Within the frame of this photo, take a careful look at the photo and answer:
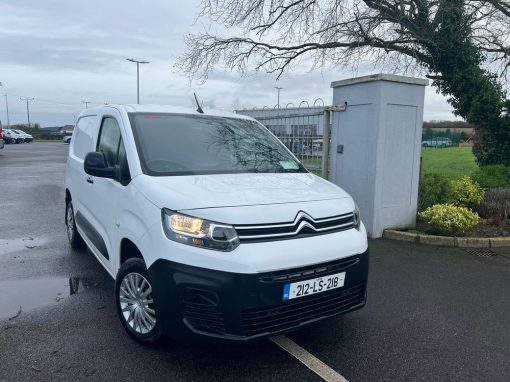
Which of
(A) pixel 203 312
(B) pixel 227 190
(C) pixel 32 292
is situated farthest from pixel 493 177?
(C) pixel 32 292

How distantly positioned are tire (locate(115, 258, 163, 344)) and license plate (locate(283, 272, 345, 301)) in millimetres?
938

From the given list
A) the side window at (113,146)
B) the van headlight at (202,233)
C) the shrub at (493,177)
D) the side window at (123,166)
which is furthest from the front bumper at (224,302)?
the shrub at (493,177)

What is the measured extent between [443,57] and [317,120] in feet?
18.2

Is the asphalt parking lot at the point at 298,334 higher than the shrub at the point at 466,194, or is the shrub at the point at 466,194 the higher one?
the shrub at the point at 466,194

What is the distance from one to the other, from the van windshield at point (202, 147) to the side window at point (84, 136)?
1189 mm

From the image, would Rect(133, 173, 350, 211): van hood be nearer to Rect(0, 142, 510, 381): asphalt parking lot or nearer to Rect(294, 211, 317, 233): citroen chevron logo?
Rect(294, 211, 317, 233): citroen chevron logo

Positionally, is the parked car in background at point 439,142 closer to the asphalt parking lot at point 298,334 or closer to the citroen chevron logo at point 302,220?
the asphalt parking lot at point 298,334

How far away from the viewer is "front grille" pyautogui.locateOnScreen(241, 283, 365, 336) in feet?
9.13

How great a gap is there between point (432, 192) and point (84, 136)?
19.2 feet

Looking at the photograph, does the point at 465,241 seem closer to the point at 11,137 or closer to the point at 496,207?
the point at 496,207

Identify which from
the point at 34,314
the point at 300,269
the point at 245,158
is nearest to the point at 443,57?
the point at 245,158

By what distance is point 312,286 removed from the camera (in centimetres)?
293

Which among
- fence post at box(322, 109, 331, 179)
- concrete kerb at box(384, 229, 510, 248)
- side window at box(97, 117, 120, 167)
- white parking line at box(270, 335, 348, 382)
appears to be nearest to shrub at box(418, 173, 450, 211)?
concrete kerb at box(384, 229, 510, 248)

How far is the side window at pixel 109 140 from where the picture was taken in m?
4.00
